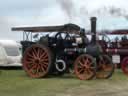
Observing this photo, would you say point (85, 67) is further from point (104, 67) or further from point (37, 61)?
point (37, 61)

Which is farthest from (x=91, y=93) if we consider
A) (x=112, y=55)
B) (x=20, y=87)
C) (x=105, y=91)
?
(x=112, y=55)

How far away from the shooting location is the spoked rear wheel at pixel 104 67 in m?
17.3

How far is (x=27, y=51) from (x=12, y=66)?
7064 mm

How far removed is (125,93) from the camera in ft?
42.0

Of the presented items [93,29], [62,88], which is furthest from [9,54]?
[62,88]

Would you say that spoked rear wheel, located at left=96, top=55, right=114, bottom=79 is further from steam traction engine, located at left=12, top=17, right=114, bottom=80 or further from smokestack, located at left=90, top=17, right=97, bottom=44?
smokestack, located at left=90, top=17, right=97, bottom=44

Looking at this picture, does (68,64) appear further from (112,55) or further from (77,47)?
(112,55)

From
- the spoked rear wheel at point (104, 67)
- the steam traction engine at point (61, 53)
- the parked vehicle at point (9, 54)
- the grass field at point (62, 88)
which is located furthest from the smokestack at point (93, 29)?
the parked vehicle at point (9, 54)

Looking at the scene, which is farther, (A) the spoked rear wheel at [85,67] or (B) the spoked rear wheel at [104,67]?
(B) the spoked rear wheel at [104,67]

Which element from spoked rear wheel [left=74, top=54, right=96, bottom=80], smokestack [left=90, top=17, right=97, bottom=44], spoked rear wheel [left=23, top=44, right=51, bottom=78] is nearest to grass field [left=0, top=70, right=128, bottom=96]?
spoked rear wheel [left=74, top=54, right=96, bottom=80]

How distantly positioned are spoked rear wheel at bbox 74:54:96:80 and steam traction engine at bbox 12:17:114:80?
5cm

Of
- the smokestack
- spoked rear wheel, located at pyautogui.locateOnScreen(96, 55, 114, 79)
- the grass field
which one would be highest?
the smokestack

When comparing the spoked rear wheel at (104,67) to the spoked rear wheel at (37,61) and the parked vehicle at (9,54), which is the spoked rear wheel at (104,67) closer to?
the spoked rear wheel at (37,61)

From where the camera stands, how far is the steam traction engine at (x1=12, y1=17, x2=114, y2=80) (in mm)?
17172
